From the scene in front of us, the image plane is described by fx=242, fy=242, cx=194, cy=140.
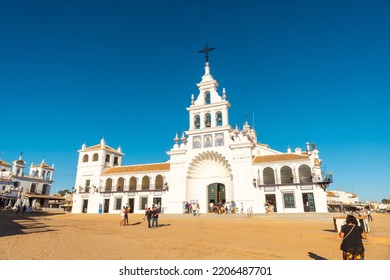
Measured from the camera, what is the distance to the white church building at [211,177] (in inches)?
1030

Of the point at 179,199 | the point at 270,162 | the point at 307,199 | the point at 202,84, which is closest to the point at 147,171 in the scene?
the point at 179,199

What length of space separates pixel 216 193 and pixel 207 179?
206 cm

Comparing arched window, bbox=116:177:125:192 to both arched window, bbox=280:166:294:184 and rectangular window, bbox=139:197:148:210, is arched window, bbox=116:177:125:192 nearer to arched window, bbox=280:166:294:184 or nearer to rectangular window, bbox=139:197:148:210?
rectangular window, bbox=139:197:148:210

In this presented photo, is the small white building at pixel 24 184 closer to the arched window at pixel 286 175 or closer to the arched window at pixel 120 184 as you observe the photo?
the arched window at pixel 120 184

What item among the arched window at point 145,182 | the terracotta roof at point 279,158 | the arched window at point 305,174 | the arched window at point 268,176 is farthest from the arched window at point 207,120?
the arched window at point 305,174

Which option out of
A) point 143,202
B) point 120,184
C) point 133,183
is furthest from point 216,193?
point 120,184

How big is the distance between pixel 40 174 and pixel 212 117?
40.7 m

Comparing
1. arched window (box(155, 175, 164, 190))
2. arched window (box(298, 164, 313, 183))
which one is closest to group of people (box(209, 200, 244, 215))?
arched window (box(298, 164, 313, 183))

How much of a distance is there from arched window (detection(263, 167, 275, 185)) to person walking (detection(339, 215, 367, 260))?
23.0 m

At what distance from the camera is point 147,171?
112ft

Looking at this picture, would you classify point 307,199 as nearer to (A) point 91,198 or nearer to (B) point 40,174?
(A) point 91,198

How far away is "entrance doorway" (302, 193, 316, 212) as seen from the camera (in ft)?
82.6

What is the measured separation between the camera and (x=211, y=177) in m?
29.9
